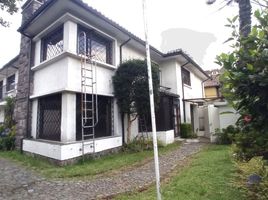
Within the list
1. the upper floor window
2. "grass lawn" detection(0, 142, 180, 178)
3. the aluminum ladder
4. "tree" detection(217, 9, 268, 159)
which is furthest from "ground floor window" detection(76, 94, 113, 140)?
"tree" detection(217, 9, 268, 159)

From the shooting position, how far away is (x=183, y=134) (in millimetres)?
15289

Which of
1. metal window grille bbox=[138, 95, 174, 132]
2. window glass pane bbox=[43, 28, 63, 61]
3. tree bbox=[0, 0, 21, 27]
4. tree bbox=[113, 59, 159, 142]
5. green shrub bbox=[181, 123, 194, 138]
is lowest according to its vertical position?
green shrub bbox=[181, 123, 194, 138]

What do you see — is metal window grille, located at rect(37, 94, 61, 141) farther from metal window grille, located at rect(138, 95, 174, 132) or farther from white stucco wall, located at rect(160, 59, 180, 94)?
white stucco wall, located at rect(160, 59, 180, 94)

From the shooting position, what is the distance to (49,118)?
9234mm

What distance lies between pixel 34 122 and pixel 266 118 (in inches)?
378

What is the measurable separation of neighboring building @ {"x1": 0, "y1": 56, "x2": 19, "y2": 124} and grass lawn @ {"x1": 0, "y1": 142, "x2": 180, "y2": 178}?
24.1ft

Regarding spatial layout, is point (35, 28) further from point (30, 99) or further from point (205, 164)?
point (205, 164)

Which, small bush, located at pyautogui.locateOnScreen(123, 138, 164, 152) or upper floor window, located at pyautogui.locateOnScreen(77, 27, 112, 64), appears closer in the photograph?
upper floor window, located at pyautogui.locateOnScreen(77, 27, 112, 64)

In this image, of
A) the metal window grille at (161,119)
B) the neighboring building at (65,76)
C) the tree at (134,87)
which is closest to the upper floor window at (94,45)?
the neighboring building at (65,76)

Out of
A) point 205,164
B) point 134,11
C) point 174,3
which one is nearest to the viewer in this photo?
point 134,11

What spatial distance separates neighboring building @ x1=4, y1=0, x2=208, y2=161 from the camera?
8133mm

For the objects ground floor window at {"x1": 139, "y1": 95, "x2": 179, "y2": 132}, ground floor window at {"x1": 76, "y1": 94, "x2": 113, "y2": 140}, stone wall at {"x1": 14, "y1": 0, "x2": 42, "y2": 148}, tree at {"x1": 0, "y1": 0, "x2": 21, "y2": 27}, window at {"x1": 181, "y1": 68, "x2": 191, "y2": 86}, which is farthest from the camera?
window at {"x1": 181, "y1": 68, "x2": 191, "y2": 86}

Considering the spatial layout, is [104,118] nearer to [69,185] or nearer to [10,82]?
[69,185]

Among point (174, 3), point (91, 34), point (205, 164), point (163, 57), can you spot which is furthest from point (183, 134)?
point (174, 3)
